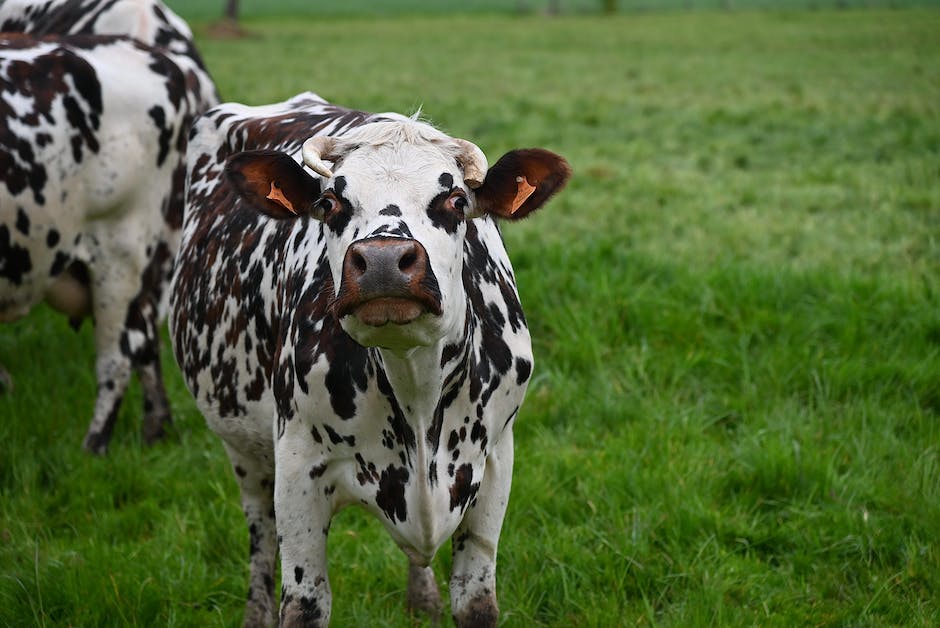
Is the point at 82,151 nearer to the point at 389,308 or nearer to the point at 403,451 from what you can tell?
the point at 403,451

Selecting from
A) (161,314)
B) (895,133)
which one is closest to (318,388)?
(161,314)

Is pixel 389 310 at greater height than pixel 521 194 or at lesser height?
lesser

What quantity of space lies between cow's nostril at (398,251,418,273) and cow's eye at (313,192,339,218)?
0.31 meters

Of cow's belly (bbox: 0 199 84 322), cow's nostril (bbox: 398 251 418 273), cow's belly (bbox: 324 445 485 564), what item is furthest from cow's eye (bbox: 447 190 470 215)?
cow's belly (bbox: 0 199 84 322)

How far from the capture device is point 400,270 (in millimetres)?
2168

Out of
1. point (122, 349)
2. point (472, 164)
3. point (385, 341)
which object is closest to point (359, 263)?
point (385, 341)

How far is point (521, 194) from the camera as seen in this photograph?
258 centimetres

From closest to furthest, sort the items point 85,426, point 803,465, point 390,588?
point 390,588 → point 803,465 → point 85,426

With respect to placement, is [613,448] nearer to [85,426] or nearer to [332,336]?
[332,336]

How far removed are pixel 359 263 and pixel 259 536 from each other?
1624mm

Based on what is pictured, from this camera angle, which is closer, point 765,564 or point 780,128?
point 765,564

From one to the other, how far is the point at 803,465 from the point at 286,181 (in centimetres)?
254

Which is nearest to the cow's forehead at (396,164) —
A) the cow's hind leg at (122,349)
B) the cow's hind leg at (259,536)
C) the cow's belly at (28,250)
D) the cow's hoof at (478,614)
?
the cow's hoof at (478,614)

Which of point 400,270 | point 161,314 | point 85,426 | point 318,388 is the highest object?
point 400,270
